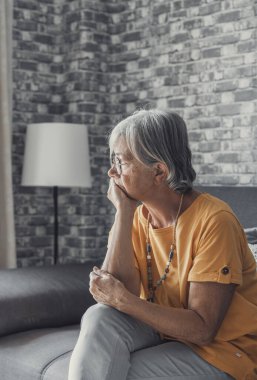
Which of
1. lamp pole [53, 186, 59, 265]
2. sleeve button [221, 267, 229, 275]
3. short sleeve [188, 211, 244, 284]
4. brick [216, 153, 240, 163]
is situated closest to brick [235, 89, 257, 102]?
brick [216, 153, 240, 163]

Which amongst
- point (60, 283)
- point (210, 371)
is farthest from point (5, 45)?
point (210, 371)

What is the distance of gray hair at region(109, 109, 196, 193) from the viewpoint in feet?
6.98

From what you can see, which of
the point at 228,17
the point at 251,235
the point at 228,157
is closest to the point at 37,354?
the point at 251,235

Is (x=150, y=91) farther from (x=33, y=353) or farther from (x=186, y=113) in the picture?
(x=33, y=353)

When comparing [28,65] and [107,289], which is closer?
[107,289]

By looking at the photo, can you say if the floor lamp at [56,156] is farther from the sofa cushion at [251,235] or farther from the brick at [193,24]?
the sofa cushion at [251,235]

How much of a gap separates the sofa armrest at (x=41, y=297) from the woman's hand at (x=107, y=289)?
0.75m

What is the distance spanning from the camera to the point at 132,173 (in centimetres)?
219

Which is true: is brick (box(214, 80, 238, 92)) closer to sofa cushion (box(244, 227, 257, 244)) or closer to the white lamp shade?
the white lamp shade

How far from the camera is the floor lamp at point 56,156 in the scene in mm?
3852

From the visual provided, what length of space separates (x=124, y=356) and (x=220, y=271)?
0.35 meters

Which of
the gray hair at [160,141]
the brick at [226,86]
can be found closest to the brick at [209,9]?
the brick at [226,86]

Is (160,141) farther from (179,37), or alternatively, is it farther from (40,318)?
(179,37)

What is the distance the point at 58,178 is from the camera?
151 inches
